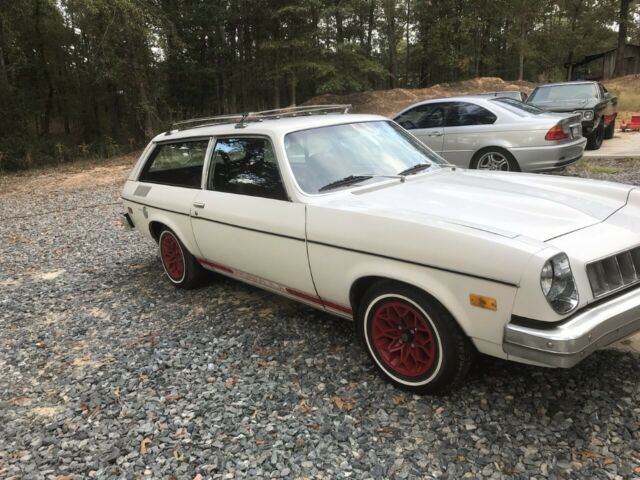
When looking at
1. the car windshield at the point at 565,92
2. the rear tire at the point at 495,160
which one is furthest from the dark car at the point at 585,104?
the rear tire at the point at 495,160

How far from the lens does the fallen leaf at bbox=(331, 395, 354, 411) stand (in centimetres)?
283

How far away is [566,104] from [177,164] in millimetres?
9971

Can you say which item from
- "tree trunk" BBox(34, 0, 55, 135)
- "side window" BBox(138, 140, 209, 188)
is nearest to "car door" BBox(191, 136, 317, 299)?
"side window" BBox(138, 140, 209, 188)

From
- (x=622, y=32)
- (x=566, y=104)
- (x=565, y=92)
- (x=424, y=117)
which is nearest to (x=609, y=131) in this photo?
(x=565, y=92)

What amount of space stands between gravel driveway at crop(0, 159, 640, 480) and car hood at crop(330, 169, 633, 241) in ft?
3.16

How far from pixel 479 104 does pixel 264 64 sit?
64.9 ft

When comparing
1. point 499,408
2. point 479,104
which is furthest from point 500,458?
point 479,104

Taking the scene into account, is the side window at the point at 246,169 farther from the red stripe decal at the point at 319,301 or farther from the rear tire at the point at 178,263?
the rear tire at the point at 178,263

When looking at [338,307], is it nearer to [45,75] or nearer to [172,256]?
[172,256]

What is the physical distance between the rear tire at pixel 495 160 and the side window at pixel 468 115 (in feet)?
1.61

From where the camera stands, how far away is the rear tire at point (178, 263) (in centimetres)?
466

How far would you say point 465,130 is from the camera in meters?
8.03

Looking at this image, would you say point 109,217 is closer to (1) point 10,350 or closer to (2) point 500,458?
(1) point 10,350

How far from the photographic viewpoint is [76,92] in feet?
82.9
